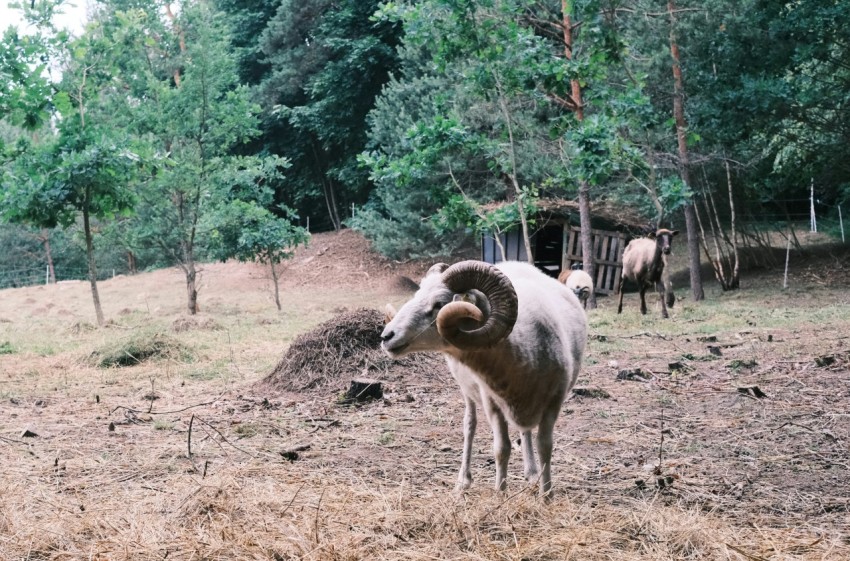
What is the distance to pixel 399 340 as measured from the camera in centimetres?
446

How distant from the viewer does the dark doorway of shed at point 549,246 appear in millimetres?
26131

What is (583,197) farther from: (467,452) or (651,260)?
(467,452)

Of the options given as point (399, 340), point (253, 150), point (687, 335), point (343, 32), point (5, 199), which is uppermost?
point (343, 32)

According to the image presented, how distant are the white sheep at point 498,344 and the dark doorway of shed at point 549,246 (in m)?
20.9

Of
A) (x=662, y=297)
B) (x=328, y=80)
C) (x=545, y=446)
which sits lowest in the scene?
(x=662, y=297)

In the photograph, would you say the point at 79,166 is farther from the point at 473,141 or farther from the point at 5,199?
the point at 473,141

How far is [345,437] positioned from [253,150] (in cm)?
3275

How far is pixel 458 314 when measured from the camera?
428cm

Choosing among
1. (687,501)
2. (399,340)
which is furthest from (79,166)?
(687,501)

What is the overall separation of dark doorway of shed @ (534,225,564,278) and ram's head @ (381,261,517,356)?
70.1 feet

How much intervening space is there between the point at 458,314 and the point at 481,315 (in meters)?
0.16

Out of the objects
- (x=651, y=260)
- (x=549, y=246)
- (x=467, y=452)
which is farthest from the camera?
(x=549, y=246)

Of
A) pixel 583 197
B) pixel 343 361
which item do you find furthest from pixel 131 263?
pixel 343 361

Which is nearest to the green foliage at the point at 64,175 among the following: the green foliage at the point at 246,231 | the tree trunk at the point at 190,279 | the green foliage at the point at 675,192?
the green foliage at the point at 246,231
